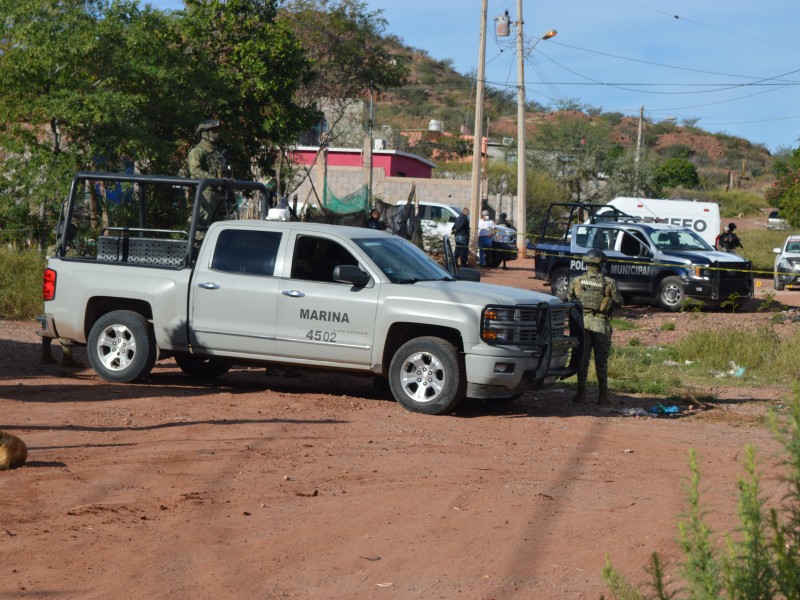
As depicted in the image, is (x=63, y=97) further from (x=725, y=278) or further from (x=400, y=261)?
(x=725, y=278)

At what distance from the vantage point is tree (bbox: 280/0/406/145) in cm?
3300

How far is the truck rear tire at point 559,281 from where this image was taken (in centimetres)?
2439

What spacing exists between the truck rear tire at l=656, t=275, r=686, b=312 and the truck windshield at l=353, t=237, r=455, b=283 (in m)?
12.3

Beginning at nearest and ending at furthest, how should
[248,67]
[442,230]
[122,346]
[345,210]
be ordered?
1. [122,346]
2. [248,67]
3. [345,210]
4. [442,230]

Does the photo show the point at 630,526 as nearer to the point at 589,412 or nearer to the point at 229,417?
the point at 229,417

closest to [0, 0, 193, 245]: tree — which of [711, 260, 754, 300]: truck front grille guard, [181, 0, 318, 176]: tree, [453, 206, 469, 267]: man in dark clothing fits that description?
[181, 0, 318, 176]: tree

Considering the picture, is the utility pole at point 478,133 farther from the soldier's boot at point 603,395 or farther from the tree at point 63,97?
the soldier's boot at point 603,395

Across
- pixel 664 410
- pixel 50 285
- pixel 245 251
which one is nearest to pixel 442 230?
pixel 664 410

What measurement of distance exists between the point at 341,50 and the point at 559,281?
11.9m

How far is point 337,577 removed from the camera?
5789mm

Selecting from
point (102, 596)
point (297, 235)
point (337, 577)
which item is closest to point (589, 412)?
point (297, 235)

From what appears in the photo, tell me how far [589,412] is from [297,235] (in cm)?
347

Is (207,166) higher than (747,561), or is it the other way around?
(207,166)

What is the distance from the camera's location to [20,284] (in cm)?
1725
